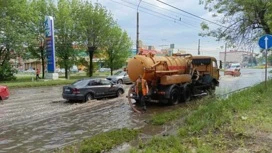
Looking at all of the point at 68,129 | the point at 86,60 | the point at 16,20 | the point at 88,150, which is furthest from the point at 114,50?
the point at 88,150

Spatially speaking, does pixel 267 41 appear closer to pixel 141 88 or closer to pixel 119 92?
pixel 141 88

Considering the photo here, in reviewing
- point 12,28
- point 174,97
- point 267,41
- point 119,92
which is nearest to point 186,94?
point 174,97

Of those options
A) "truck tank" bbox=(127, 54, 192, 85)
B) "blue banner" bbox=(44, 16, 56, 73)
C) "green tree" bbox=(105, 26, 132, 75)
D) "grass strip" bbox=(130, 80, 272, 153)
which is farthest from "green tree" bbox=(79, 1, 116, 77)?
"grass strip" bbox=(130, 80, 272, 153)

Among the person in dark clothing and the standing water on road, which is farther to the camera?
the person in dark clothing

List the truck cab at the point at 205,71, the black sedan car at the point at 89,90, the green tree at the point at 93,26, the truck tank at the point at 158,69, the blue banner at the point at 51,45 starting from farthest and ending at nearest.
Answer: the green tree at the point at 93,26 → the blue banner at the point at 51,45 → the truck cab at the point at 205,71 → the black sedan car at the point at 89,90 → the truck tank at the point at 158,69

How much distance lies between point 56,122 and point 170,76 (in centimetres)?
660

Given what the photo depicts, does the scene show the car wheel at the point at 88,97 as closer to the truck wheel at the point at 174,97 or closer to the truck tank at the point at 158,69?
the truck tank at the point at 158,69

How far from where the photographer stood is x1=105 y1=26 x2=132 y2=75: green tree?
46756 mm

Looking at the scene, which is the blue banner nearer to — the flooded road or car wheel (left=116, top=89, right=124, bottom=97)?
car wheel (left=116, top=89, right=124, bottom=97)

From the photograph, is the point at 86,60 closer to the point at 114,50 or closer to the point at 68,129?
the point at 114,50

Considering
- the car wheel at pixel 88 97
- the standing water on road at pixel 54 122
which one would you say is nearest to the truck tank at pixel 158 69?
the standing water on road at pixel 54 122

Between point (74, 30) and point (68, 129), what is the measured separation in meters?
34.1

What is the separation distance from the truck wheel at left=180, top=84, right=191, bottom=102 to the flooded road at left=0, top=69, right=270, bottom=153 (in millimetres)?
1814

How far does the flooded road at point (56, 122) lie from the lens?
9.07 meters
